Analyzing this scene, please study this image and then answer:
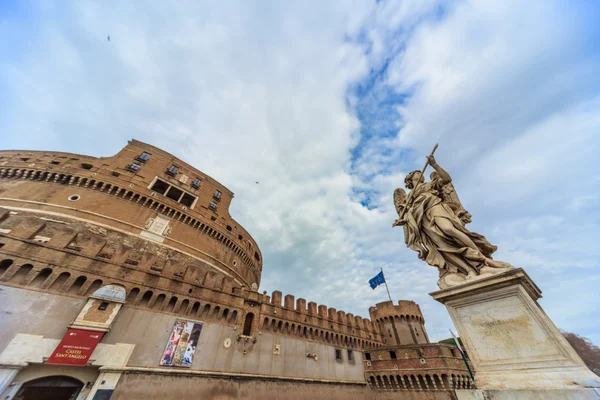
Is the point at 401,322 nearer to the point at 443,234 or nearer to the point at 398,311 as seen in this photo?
the point at 398,311

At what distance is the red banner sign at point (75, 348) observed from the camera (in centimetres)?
945

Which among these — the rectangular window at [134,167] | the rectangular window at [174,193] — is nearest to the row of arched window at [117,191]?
the rectangular window at [174,193]

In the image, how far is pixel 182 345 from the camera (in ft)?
41.7

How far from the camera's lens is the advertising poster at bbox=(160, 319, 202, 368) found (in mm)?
12078

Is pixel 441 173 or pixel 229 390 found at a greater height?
pixel 441 173

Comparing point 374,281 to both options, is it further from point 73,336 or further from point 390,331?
point 73,336

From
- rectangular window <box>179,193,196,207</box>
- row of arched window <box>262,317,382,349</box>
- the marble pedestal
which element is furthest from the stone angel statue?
rectangular window <box>179,193,196,207</box>

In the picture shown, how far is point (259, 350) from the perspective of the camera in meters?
15.8

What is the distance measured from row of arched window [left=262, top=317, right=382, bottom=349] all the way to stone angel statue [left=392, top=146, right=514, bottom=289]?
16282mm

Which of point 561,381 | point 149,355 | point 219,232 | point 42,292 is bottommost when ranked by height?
point 561,381

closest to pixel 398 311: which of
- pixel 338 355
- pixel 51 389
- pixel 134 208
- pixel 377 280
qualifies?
pixel 377 280

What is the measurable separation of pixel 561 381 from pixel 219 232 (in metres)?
24.7

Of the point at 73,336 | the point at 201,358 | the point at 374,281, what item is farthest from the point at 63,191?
the point at 374,281

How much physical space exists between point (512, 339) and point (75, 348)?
15.2 metres
